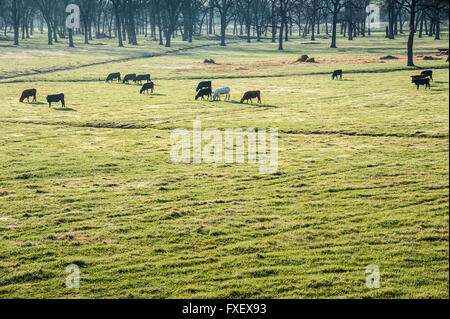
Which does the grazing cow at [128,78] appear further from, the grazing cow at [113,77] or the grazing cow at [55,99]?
the grazing cow at [55,99]

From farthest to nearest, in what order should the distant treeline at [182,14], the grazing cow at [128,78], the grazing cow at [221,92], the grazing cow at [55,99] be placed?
the distant treeline at [182,14] < the grazing cow at [128,78] < the grazing cow at [221,92] < the grazing cow at [55,99]

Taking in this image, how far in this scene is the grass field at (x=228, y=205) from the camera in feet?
36.8

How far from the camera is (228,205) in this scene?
1616cm

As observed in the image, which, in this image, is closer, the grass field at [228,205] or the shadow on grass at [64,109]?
the grass field at [228,205]

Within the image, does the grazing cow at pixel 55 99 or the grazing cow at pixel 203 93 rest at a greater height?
the grazing cow at pixel 203 93

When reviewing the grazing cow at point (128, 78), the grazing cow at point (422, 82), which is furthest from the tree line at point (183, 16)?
the grazing cow at point (422, 82)

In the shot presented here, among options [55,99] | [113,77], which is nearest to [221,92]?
[55,99]

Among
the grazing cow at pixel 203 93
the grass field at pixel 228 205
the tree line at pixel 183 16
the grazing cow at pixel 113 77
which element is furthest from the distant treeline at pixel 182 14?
the grass field at pixel 228 205

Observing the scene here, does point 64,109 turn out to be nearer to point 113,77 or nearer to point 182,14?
point 113,77

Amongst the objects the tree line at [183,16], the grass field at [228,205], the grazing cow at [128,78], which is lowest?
the grass field at [228,205]

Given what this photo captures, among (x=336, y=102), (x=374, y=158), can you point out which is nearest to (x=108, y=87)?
(x=336, y=102)

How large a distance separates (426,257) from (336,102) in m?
25.8

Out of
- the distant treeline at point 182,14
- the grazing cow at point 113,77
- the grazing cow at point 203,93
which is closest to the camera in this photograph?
the grazing cow at point 203,93
